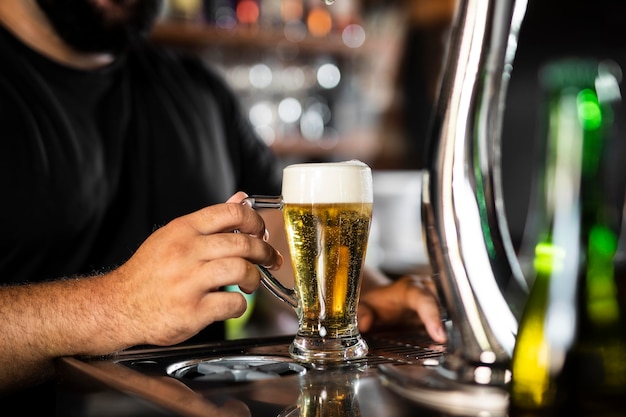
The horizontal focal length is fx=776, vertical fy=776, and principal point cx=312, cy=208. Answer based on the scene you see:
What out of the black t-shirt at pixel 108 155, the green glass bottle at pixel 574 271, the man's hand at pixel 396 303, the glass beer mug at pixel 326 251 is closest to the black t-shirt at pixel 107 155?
the black t-shirt at pixel 108 155

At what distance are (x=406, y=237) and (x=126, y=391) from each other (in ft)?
9.11

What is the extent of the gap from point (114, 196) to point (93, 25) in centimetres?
37

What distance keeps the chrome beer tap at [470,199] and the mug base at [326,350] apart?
0.35ft

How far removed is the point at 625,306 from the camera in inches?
22.8

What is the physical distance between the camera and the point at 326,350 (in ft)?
2.57

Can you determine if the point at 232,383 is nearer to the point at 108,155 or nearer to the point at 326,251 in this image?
→ the point at 326,251

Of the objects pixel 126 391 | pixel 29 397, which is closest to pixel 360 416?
pixel 126 391

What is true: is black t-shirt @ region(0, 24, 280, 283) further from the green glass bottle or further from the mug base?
the green glass bottle

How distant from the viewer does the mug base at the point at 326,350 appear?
78 centimetres

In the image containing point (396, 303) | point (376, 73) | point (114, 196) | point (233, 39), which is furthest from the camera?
point (376, 73)

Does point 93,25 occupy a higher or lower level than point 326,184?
higher

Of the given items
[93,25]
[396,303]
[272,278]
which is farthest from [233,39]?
[272,278]

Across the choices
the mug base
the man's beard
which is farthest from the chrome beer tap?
the man's beard

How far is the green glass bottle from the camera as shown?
521mm
